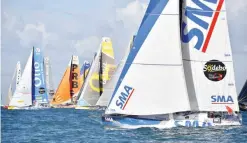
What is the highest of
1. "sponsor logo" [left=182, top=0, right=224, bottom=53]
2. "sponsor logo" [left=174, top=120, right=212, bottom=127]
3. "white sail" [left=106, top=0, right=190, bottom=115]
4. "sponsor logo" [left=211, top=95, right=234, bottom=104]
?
"sponsor logo" [left=182, top=0, right=224, bottom=53]

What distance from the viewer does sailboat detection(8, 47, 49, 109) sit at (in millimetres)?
68250

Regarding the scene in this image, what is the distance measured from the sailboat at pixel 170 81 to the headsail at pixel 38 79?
3924 cm

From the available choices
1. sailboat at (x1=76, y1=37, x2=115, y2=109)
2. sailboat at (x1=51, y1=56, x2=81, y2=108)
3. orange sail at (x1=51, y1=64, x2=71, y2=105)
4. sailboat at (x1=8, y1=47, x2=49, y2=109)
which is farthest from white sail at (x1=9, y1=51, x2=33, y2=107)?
orange sail at (x1=51, y1=64, x2=71, y2=105)

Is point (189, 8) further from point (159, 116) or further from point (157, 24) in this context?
point (159, 116)

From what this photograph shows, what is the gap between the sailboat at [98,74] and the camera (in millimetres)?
66938

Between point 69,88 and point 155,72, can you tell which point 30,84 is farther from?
point 155,72

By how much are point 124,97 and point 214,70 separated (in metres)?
5.83

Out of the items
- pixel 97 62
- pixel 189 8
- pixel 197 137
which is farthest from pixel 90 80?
pixel 197 137

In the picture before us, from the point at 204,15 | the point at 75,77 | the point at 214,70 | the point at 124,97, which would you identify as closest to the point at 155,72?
the point at 124,97

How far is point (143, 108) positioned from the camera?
29984mm

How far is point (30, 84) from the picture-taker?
68750 millimetres

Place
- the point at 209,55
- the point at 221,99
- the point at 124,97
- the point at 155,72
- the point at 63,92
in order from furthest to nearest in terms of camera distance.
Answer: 1. the point at 63,92
2. the point at 221,99
3. the point at 209,55
4. the point at 155,72
5. the point at 124,97

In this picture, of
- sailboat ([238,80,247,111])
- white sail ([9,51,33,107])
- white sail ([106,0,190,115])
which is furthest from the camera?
sailboat ([238,80,247,111])

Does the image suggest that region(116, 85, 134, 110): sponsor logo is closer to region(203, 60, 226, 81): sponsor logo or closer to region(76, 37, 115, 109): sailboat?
region(203, 60, 226, 81): sponsor logo
